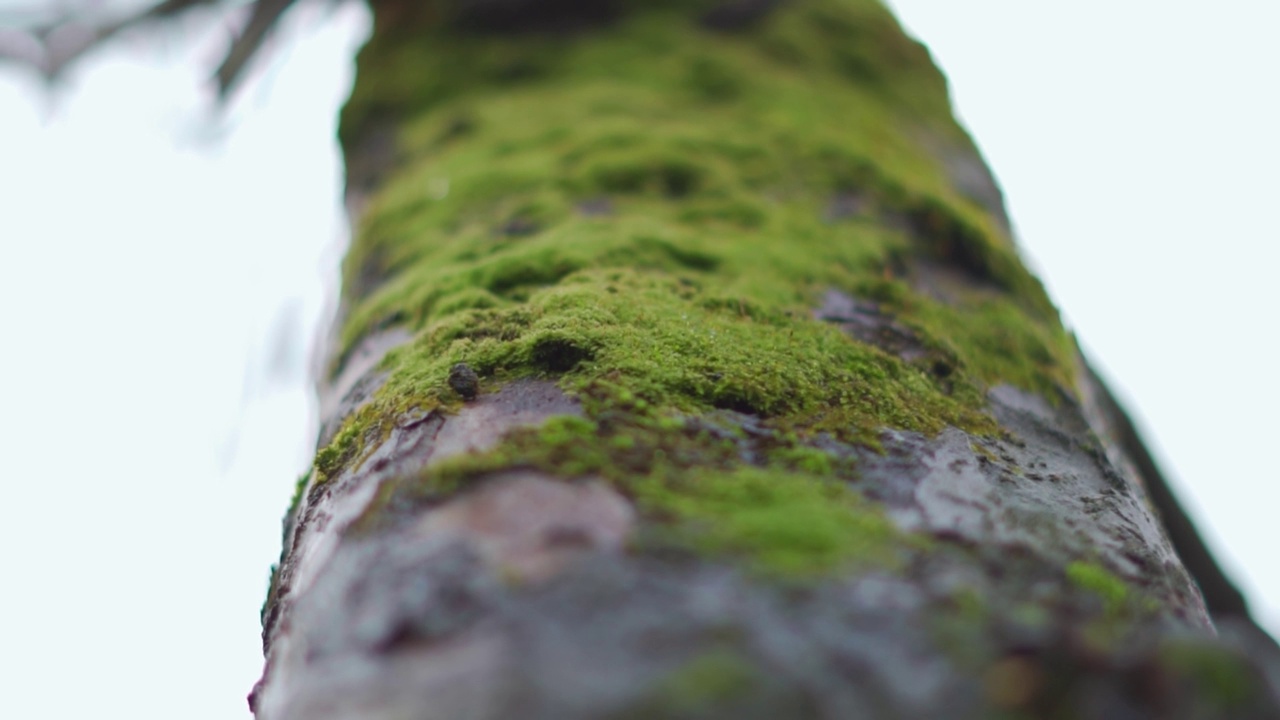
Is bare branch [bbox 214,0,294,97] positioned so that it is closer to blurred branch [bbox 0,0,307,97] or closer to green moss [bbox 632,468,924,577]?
blurred branch [bbox 0,0,307,97]

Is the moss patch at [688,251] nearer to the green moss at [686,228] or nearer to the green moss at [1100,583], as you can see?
the green moss at [686,228]

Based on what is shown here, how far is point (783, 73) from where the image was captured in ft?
9.45

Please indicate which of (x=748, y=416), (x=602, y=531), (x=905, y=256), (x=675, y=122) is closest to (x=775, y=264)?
(x=905, y=256)

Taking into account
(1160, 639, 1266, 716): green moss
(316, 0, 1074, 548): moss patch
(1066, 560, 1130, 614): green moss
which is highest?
(316, 0, 1074, 548): moss patch

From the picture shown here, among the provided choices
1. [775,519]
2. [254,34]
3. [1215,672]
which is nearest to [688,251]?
[775,519]

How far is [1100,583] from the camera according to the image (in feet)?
3.54

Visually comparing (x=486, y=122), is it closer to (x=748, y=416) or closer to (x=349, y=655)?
(x=748, y=416)

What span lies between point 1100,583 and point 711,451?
1.81 ft

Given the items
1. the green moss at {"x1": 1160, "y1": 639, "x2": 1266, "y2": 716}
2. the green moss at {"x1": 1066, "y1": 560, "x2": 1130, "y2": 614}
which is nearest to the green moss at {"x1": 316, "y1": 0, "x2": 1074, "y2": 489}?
the green moss at {"x1": 1066, "y1": 560, "x2": 1130, "y2": 614}

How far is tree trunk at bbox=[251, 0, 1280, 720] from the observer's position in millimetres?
782

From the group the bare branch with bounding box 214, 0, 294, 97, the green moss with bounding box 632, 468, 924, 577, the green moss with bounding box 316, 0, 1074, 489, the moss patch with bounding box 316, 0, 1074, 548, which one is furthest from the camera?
the bare branch with bounding box 214, 0, 294, 97

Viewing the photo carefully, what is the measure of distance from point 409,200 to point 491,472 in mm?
1520

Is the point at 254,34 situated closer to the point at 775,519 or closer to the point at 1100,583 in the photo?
the point at 775,519

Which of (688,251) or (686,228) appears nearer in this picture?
(688,251)
